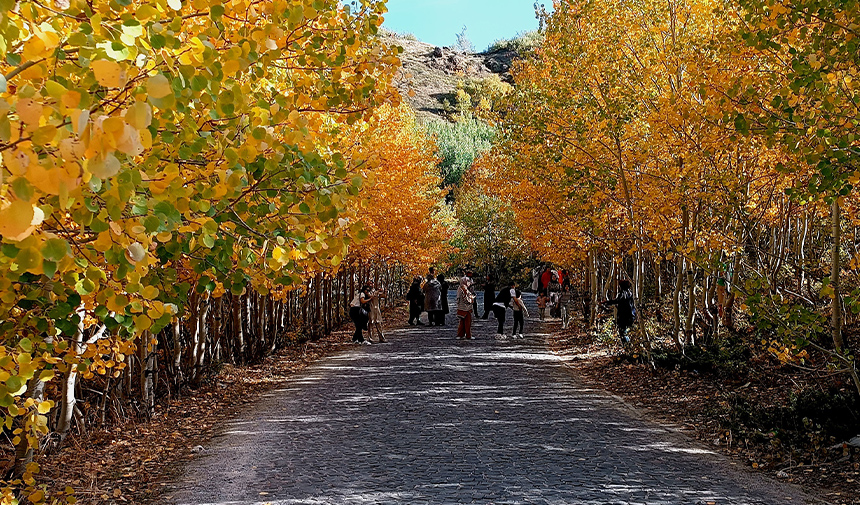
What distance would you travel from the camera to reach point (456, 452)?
7.98 meters

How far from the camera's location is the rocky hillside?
12988cm

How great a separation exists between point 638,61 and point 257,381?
8729 millimetres

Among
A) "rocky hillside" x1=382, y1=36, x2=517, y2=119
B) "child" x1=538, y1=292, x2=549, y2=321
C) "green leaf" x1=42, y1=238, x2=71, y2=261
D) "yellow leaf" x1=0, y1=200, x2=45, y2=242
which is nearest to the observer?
"yellow leaf" x1=0, y1=200, x2=45, y2=242

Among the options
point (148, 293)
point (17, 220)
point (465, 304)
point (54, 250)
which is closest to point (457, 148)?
point (465, 304)

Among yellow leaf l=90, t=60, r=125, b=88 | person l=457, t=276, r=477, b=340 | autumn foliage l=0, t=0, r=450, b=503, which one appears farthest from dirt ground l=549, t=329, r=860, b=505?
yellow leaf l=90, t=60, r=125, b=88

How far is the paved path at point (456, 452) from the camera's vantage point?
6.52 metres

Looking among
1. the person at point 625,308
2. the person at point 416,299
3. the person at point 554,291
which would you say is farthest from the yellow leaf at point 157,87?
the person at point 416,299

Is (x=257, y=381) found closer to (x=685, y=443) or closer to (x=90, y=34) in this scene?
(x=685, y=443)

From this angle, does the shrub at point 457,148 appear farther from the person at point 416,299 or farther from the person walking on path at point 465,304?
the person walking on path at point 465,304

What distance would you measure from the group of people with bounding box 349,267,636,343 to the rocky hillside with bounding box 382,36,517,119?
9959 centimetres

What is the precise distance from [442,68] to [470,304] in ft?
431

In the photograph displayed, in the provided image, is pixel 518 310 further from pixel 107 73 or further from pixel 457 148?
pixel 457 148

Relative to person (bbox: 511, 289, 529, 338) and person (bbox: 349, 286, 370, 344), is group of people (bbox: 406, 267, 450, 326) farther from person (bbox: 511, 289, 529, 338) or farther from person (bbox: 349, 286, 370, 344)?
person (bbox: 349, 286, 370, 344)

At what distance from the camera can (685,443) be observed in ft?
27.7
